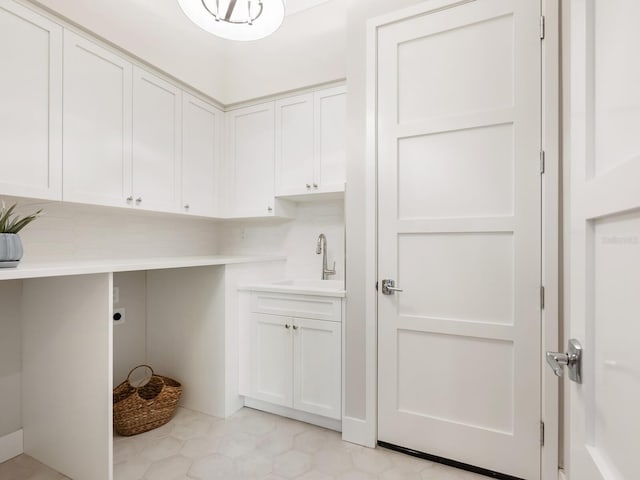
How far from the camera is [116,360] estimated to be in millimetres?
2287

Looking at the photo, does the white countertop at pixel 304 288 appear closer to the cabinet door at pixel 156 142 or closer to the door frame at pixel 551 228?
the cabinet door at pixel 156 142

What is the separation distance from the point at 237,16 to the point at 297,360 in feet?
6.51

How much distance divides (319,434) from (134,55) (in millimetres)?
2556

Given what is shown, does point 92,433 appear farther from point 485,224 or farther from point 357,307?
point 485,224

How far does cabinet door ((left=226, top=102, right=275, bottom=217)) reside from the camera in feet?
8.59

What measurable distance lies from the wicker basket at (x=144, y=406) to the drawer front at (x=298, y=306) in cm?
74

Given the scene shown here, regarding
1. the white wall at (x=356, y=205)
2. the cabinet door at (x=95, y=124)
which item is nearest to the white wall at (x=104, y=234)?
the cabinet door at (x=95, y=124)

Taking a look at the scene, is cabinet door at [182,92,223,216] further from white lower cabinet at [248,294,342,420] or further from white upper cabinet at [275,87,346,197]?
white lower cabinet at [248,294,342,420]

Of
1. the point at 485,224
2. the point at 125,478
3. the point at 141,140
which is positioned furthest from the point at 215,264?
the point at 485,224

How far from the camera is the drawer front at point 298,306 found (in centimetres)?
197

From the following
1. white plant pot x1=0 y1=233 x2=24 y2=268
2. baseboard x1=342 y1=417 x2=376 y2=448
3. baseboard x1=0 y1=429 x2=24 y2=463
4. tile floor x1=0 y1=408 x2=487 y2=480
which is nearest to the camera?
white plant pot x1=0 y1=233 x2=24 y2=268

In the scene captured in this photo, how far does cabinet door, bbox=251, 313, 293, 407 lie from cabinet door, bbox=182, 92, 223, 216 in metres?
1.02

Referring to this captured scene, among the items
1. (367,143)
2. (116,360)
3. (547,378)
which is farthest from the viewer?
(116,360)

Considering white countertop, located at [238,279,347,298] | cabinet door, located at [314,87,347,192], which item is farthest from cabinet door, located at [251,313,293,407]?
cabinet door, located at [314,87,347,192]
